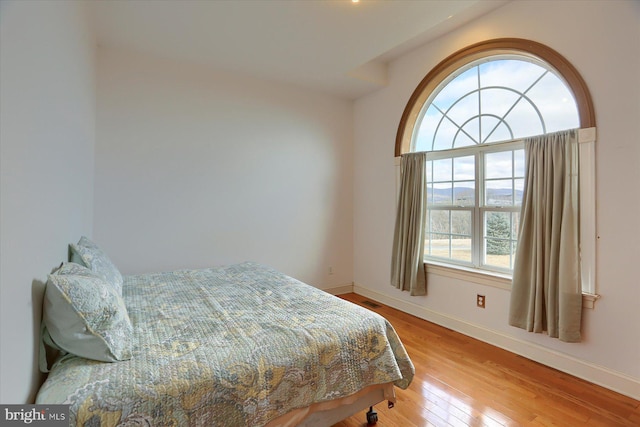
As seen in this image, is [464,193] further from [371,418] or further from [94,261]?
[94,261]

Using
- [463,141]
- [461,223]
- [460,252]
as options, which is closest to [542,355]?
[460,252]

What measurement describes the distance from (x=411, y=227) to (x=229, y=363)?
2.66m

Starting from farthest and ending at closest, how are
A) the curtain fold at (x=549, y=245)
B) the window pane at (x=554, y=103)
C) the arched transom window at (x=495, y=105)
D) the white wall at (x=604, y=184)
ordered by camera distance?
→ the arched transom window at (x=495, y=105)
the window pane at (x=554, y=103)
the curtain fold at (x=549, y=245)
the white wall at (x=604, y=184)

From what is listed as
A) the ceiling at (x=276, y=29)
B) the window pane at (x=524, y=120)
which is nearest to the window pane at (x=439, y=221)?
the window pane at (x=524, y=120)

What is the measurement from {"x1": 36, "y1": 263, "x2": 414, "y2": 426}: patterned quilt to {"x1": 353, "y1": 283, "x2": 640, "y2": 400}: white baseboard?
1.49m

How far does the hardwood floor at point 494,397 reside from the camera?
181cm

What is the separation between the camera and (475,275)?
2.96 meters

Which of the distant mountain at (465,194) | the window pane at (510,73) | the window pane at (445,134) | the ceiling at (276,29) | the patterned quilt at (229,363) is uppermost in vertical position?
the ceiling at (276,29)

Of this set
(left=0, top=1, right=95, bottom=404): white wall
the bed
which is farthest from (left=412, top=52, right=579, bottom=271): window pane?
(left=0, top=1, right=95, bottom=404): white wall

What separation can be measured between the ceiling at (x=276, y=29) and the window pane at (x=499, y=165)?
1.31 metres

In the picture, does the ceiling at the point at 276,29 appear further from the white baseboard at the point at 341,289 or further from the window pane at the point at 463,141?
the white baseboard at the point at 341,289

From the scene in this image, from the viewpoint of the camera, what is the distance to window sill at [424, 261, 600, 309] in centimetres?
256

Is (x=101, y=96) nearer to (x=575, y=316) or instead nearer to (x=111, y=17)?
(x=111, y=17)

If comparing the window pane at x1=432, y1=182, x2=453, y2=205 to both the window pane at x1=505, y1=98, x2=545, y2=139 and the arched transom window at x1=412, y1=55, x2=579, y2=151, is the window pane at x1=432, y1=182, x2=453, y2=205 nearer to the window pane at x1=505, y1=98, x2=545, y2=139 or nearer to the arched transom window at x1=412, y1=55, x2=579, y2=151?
the arched transom window at x1=412, y1=55, x2=579, y2=151
